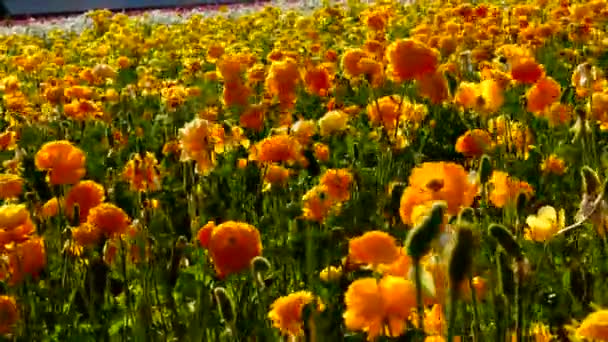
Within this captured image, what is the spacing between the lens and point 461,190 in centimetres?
178

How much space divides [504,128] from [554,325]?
53.1 inches

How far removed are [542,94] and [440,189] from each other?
1422mm

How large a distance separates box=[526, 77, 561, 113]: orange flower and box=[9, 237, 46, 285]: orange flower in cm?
165

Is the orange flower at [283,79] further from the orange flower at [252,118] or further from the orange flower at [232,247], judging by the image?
the orange flower at [232,247]

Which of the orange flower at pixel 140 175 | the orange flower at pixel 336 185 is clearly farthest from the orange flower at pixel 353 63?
the orange flower at pixel 140 175

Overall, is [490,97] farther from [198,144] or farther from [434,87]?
[198,144]

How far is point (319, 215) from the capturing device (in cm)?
246

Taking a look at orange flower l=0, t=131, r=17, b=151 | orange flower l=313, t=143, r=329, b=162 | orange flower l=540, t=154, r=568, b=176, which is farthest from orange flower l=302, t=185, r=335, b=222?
orange flower l=0, t=131, r=17, b=151

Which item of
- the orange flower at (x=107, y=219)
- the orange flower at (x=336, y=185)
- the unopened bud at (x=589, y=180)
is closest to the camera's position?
the unopened bud at (x=589, y=180)

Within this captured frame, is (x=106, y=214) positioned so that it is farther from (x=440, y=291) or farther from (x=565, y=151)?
(x=565, y=151)

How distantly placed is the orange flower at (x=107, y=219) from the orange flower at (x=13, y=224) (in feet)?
0.50

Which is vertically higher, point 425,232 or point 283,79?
point 425,232

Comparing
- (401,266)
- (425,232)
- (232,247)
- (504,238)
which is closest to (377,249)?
(401,266)

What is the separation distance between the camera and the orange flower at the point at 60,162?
2.38m
